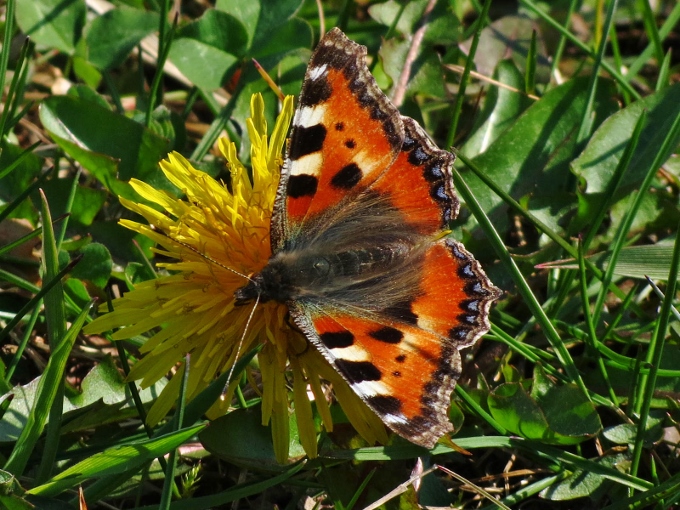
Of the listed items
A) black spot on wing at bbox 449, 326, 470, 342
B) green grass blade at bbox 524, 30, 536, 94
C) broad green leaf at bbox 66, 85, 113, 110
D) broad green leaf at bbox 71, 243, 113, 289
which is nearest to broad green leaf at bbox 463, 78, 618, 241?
green grass blade at bbox 524, 30, 536, 94

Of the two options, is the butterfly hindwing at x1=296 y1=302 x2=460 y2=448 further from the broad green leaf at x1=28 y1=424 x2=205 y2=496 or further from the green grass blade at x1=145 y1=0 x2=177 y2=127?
the green grass blade at x1=145 y1=0 x2=177 y2=127

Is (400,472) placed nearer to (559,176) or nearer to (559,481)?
(559,481)

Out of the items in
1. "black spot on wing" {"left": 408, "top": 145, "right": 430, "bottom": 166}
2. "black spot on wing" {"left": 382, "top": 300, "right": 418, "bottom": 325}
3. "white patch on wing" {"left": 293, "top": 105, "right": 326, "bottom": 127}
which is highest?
"white patch on wing" {"left": 293, "top": 105, "right": 326, "bottom": 127}

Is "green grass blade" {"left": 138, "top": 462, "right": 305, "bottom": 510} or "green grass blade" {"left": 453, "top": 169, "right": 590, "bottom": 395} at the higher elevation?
"green grass blade" {"left": 453, "top": 169, "right": 590, "bottom": 395}

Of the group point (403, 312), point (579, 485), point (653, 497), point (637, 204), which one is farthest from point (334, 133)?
point (653, 497)

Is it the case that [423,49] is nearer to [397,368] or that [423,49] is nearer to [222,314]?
[222,314]

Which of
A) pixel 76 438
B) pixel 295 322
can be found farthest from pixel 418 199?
pixel 76 438

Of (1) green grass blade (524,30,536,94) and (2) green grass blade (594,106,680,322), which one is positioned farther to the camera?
(1) green grass blade (524,30,536,94)
